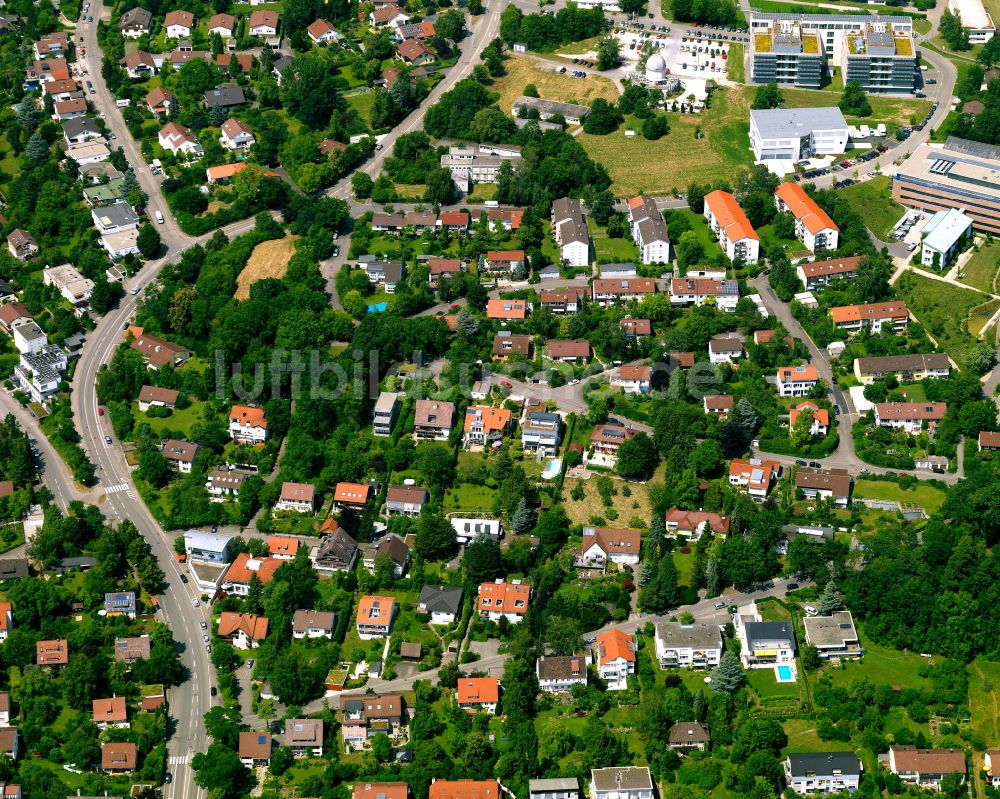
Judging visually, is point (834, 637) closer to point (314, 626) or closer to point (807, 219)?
point (314, 626)

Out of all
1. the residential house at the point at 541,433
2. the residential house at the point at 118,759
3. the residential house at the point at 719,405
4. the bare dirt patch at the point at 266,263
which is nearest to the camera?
the residential house at the point at 118,759

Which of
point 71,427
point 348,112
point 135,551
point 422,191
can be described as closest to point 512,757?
point 135,551

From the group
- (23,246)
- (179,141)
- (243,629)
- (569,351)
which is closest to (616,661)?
(243,629)

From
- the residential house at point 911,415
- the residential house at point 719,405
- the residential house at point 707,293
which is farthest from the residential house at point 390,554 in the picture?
the residential house at point 911,415

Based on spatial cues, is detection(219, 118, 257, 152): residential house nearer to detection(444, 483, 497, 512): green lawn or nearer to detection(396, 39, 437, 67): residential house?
detection(396, 39, 437, 67): residential house

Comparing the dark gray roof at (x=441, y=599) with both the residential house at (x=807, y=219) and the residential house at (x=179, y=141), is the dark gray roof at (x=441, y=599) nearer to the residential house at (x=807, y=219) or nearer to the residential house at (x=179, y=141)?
the residential house at (x=807, y=219)

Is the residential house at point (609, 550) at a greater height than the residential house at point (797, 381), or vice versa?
the residential house at point (797, 381)
